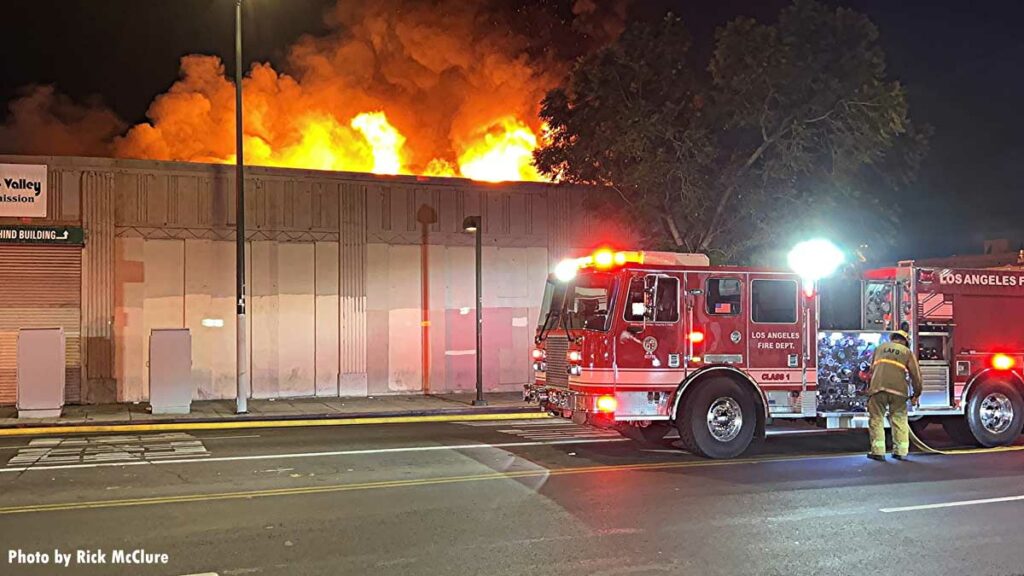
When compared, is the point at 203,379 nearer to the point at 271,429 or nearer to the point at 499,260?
the point at 271,429

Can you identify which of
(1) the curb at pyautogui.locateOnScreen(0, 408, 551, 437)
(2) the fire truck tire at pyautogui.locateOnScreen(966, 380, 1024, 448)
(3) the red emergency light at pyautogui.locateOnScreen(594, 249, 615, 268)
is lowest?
(1) the curb at pyautogui.locateOnScreen(0, 408, 551, 437)

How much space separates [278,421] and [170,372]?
246 cm

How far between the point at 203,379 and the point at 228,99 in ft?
35.4

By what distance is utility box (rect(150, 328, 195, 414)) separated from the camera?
16438 mm

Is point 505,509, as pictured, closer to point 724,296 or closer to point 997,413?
point 724,296

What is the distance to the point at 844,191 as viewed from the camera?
674 inches

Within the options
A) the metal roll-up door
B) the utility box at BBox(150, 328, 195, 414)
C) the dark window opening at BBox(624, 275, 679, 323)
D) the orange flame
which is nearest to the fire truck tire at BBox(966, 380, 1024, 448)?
the dark window opening at BBox(624, 275, 679, 323)

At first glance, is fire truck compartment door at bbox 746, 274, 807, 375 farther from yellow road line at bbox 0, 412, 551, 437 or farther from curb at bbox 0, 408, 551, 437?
yellow road line at bbox 0, 412, 551, 437

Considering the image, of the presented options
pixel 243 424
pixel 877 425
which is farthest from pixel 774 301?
pixel 243 424

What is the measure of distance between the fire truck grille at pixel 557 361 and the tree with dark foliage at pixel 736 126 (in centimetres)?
589

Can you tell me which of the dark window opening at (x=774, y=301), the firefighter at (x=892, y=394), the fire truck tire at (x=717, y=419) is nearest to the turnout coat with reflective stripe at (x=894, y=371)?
the firefighter at (x=892, y=394)

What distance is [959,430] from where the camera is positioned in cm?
1229

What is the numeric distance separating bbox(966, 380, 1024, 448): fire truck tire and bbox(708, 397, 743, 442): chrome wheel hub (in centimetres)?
372

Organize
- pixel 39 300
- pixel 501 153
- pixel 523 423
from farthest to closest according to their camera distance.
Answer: pixel 501 153 < pixel 39 300 < pixel 523 423
